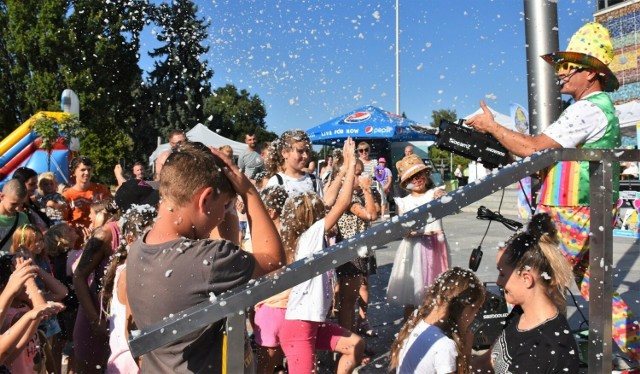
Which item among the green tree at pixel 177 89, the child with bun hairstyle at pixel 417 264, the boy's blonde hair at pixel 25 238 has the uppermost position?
the green tree at pixel 177 89

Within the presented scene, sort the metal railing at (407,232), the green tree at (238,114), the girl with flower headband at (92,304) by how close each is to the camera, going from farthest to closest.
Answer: the green tree at (238,114) < the girl with flower headband at (92,304) < the metal railing at (407,232)

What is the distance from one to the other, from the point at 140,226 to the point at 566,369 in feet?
7.04

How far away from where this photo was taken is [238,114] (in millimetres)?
48312

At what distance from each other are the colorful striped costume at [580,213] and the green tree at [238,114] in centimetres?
3761

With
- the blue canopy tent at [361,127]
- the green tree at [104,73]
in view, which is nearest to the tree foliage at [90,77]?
the green tree at [104,73]

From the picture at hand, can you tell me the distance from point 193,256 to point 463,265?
6066 mm

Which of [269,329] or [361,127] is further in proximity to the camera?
[361,127]

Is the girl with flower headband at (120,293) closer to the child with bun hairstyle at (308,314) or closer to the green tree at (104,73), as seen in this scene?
the child with bun hairstyle at (308,314)

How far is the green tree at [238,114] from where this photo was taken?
140ft

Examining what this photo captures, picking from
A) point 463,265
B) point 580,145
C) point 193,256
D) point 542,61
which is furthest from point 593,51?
point 463,265

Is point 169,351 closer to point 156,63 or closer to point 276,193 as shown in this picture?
point 276,193

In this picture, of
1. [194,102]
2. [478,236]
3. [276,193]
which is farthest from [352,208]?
[194,102]

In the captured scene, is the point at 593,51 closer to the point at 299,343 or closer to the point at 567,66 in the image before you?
the point at 567,66

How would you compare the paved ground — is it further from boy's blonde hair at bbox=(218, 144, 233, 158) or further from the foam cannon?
boy's blonde hair at bbox=(218, 144, 233, 158)
